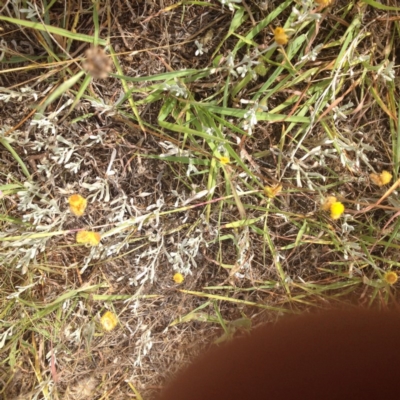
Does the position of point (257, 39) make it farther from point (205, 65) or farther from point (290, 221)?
point (290, 221)

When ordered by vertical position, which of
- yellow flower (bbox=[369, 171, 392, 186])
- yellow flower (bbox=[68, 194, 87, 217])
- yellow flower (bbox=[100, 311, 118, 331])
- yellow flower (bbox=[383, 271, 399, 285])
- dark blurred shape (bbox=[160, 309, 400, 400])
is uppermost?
yellow flower (bbox=[68, 194, 87, 217])

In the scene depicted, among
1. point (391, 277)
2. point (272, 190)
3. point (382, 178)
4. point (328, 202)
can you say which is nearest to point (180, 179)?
point (272, 190)

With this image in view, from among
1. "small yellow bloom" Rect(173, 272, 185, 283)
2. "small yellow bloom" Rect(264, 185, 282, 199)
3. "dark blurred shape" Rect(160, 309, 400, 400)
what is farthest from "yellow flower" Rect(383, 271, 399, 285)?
"small yellow bloom" Rect(173, 272, 185, 283)

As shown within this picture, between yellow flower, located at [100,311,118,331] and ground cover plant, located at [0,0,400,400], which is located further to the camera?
yellow flower, located at [100,311,118,331]

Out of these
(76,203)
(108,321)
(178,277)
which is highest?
(76,203)

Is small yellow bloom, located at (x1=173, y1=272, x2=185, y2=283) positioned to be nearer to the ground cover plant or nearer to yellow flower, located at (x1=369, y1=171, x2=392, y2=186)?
the ground cover plant

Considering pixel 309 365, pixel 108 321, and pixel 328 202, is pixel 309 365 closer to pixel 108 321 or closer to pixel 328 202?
pixel 328 202

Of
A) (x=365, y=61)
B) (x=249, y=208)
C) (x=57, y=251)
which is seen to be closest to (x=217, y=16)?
(x=365, y=61)
